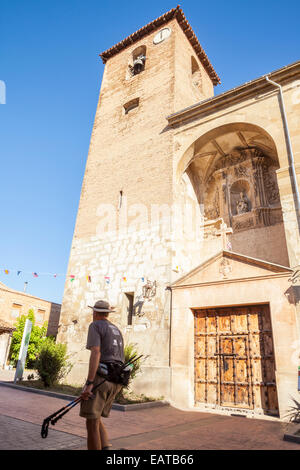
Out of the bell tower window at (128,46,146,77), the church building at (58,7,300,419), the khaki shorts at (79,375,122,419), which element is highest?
the bell tower window at (128,46,146,77)

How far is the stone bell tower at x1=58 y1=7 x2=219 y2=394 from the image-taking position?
9.56 m

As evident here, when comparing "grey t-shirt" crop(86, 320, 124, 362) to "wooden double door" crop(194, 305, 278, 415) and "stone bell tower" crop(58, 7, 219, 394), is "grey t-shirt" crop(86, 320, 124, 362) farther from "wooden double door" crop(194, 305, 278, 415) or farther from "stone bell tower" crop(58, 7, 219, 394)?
"stone bell tower" crop(58, 7, 219, 394)

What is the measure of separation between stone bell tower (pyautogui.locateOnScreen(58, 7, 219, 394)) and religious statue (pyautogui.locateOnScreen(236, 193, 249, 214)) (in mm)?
2523

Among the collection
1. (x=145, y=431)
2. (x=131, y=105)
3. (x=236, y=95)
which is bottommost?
(x=145, y=431)

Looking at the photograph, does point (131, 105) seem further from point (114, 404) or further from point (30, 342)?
point (30, 342)

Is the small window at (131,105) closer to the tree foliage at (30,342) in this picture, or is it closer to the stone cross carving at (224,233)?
the stone cross carving at (224,233)

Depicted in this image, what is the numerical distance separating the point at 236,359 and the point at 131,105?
38.6 feet

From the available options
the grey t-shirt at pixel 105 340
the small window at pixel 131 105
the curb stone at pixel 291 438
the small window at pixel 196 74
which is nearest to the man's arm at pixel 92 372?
the grey t-shirt at pixel 105 340

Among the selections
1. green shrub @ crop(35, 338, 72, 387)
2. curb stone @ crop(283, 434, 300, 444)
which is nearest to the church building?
A: green shrub @ crop(35, 338, 72, 387)

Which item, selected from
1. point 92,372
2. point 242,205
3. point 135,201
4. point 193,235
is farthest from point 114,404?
point 242,205

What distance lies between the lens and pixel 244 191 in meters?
11.3
